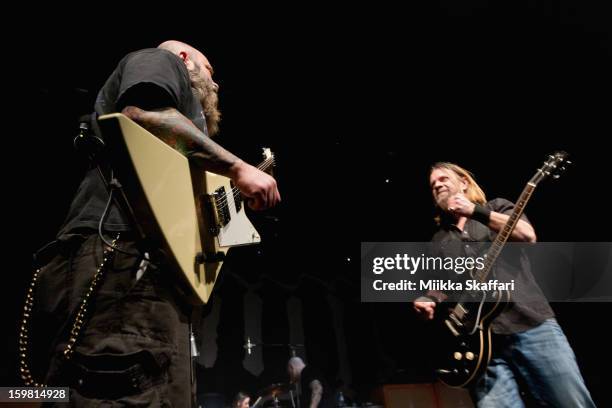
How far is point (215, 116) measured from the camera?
1885 mm

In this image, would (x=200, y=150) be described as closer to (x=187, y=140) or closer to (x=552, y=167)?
(x=187, y=140)

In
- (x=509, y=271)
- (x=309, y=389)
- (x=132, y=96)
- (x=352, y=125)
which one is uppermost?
(x=352, y=125)

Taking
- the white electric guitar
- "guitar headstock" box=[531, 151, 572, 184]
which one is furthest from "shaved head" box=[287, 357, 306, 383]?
the white electric guitar

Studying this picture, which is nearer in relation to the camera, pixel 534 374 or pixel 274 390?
pixel 534 374

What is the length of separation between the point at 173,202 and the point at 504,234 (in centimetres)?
215

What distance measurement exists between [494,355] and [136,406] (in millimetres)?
2067

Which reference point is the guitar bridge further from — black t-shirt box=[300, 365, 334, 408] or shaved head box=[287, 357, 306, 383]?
black t-shirt box=[300, 365, 334, 408]

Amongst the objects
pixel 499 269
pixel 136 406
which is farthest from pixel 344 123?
pixel 136 406

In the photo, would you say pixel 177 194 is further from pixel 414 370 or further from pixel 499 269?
pixel 414 370

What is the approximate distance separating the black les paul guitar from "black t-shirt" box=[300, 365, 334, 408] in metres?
3.29

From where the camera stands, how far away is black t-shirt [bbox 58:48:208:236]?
3.99 feet

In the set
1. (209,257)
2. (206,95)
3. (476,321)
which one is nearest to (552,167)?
(476,321)

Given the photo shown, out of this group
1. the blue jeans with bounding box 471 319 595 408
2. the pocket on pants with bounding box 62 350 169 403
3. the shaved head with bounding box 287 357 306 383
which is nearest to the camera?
the pocket on pants with bounding box 62 350 169 403

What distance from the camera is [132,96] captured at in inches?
47.9
